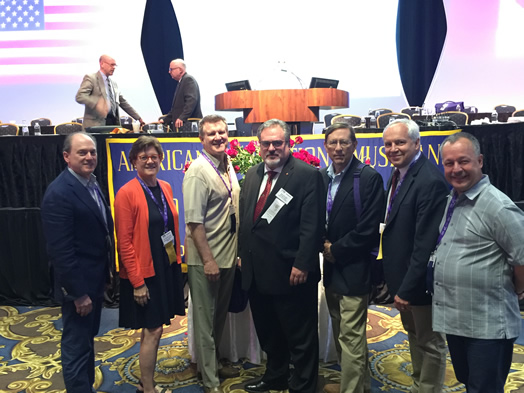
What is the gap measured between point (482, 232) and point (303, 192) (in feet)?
3.13

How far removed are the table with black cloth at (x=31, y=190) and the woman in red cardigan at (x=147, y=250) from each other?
178 centimetres

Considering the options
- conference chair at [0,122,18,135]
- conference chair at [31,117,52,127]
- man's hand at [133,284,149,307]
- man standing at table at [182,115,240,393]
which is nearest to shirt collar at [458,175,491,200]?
man standing at table at [182,115,240,393]

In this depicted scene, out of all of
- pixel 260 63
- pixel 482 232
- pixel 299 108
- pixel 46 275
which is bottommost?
pixel 46 275

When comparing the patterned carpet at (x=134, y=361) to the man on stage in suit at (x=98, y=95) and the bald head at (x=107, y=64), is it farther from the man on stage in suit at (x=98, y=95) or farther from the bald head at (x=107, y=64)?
the bald head at (x=107, y=64)

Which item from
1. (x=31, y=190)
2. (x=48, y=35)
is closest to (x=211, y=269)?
(x=31, y=190)

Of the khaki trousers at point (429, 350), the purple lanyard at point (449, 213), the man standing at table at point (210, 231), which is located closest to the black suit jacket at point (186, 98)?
the man standing at table at point (210, 231)

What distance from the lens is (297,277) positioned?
8.44ft

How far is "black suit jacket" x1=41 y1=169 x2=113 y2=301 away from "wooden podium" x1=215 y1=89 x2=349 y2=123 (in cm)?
210

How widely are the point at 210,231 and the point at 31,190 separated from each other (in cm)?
262

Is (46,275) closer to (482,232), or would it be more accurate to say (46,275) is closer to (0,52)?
→ (482,232)

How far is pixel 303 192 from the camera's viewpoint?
2.58 meters

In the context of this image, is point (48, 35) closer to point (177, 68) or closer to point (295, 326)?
point (177, 68)

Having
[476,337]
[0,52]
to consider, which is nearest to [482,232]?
[476,337]

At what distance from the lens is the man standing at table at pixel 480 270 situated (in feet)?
6.18
